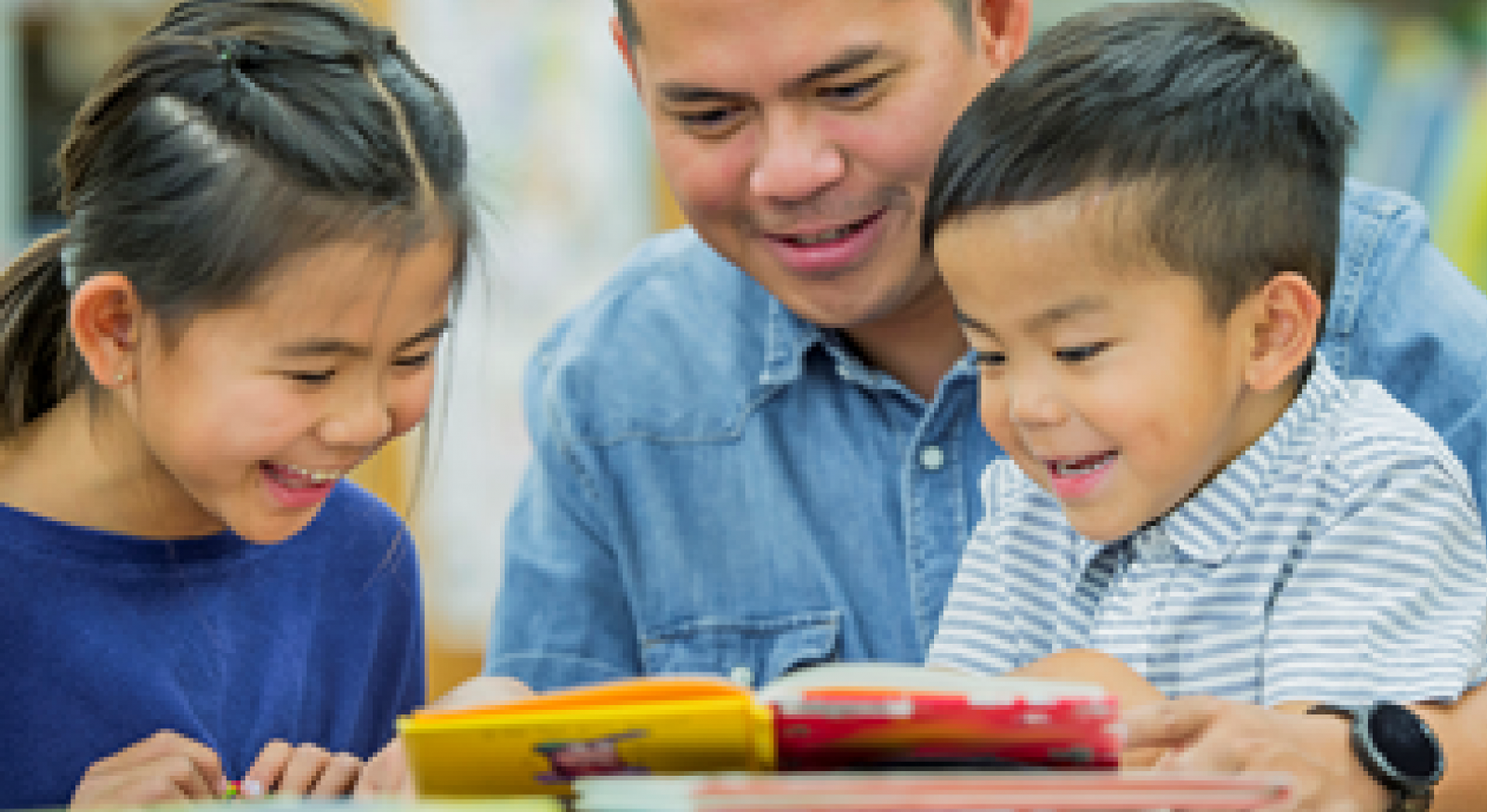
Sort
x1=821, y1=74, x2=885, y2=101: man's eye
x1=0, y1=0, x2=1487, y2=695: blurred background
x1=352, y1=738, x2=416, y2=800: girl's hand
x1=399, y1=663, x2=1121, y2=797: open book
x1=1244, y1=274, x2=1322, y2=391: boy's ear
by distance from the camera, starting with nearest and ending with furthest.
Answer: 1. x1=399, y1=663, x2=1121, y2=797: open book
2. x1=352, y1=738, x2=416, y2=800: girl's hand
3. x1=1244, y1=274, x2=1322, y2=391: boy's ear
4. x1=821, y1=74, x2=885, y2=101: man's eye
5. x1=0, y1=0, x2=1487, y2=695: blurred background

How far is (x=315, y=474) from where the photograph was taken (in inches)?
48.1

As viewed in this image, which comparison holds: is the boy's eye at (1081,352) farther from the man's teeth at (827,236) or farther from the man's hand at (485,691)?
the man's hand at (485,691)

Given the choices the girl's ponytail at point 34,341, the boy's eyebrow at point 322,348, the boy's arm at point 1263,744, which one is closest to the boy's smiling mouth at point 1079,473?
the boy's arm at point 1263,744

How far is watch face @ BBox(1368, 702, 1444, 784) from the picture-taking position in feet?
3.07

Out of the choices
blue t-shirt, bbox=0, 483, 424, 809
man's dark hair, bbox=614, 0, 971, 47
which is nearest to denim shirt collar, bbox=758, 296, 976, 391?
man's dark hair, bbox=614, 0, 971, 47

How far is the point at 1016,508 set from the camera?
4.21 feet

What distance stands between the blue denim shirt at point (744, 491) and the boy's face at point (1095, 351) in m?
0.38

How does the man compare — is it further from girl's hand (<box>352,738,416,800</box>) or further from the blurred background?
the blurred background

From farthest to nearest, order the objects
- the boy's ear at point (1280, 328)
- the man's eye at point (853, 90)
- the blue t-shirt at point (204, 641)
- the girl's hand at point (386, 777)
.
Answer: the man's eye at point (853, 90)
the blue t-shirt at point (204, 641)
the boy's ear at point (1280, 328)
the girl's hand at point (386, 777)

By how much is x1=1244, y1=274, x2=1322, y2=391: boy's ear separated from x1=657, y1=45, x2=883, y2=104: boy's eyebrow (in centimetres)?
42

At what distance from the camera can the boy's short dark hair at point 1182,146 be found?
3.51 feet

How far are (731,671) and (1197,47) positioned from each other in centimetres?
77

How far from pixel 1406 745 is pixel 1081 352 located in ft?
1.13

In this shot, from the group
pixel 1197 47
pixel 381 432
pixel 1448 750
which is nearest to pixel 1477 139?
pixel 1197 47
